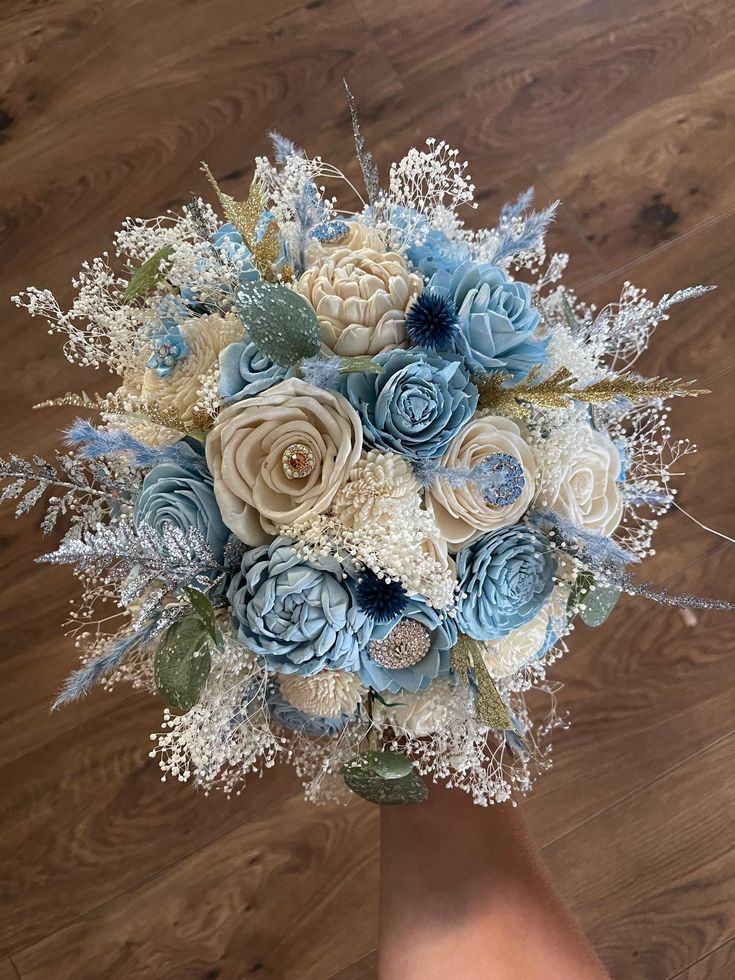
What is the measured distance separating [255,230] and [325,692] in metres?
0.44

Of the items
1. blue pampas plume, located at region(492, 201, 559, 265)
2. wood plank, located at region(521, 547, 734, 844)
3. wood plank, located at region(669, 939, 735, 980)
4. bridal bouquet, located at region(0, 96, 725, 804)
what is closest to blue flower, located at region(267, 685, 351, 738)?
bridal bouquet, located at region(0, 96, 725, 804)

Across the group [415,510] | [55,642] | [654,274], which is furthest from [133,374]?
[654,274]

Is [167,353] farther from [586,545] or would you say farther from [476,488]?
[586,545]

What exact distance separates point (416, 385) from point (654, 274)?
974 millimetres

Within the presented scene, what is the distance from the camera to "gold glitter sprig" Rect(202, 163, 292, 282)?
2.53 ft

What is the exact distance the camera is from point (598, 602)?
88cm

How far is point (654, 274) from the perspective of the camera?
1.52 m

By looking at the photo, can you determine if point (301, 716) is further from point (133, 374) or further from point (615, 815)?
point (615, 815)

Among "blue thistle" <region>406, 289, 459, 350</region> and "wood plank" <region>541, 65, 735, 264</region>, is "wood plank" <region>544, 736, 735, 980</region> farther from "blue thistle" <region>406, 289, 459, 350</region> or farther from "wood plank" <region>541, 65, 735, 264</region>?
"blue thistle" <region>406, 289, 459, 350</region>

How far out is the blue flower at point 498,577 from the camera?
Result: 2.56ft

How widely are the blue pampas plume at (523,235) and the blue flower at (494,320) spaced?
0.23 ft

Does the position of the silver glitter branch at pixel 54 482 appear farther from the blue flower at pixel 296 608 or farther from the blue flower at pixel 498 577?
the blue flower at pixel 498 577

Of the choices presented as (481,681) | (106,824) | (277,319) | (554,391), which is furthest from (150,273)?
(106,824)

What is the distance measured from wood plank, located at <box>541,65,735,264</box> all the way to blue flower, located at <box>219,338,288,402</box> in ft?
3.17
